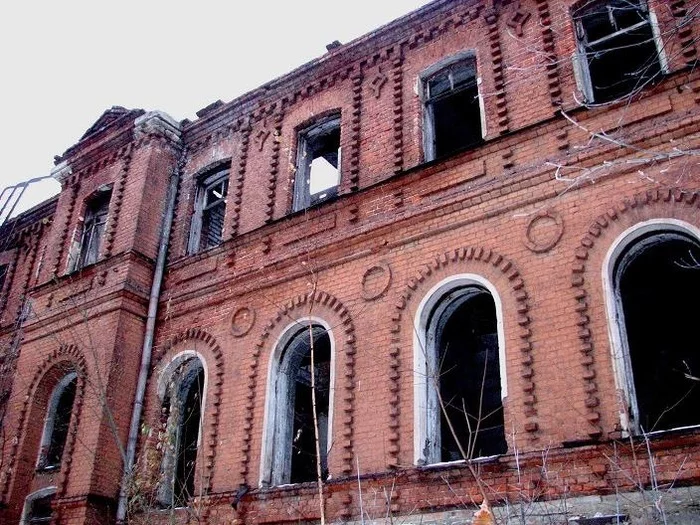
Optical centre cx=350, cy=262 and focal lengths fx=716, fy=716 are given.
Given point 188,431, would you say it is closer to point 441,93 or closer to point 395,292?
point 395,292

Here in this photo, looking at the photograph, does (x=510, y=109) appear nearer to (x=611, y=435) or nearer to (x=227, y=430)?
(x=611, y=435)

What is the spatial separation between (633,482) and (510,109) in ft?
16.5

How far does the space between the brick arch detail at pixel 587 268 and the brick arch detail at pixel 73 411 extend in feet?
23.2

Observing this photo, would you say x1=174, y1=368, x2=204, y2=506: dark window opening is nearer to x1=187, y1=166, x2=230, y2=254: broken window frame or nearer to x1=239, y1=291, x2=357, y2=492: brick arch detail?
x1=239, y1=291, x2=357, y2=492: brick arch detail

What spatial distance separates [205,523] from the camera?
9.40m

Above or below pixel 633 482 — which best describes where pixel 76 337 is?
above

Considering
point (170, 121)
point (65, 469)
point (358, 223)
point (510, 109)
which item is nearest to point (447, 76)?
point (510, 109)

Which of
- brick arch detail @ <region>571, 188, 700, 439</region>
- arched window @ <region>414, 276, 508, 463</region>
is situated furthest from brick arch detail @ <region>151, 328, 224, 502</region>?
brick arch detail @ <region>571, 188, 700, 439</region>

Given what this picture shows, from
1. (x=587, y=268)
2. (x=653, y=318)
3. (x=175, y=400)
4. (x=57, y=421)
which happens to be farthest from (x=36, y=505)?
(x=653, y=318)

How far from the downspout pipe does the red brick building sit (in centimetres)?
6

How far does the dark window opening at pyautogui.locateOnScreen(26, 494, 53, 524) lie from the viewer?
11.3 metres

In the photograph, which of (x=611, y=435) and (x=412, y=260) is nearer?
(x=611, y=435)

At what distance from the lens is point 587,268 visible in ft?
25.1

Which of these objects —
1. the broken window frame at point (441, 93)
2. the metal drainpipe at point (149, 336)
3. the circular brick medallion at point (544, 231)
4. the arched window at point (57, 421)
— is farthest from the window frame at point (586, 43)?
the arched window at point (57, 421)
